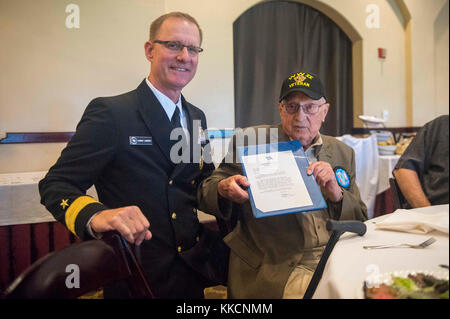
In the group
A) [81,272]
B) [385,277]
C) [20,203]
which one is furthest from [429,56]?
[20,203]

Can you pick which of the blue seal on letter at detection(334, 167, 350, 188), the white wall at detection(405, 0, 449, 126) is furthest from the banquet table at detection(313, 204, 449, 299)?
the white wall at detection(405, 0, 449, 126)

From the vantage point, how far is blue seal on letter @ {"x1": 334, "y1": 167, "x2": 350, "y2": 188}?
112 centimetres

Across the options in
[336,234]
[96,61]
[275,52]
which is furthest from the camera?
[275,52]

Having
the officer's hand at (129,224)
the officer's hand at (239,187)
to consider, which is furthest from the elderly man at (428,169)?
the officer's hand at (129,224)

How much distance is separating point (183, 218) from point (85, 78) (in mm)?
2249

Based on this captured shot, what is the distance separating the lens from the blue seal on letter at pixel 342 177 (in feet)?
3.66

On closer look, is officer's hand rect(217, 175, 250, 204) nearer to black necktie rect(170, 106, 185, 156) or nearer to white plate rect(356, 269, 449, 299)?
black necktie rect(170, 106, 185, 156)

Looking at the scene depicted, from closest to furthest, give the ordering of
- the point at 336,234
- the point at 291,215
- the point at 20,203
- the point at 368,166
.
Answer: the point at 336,234
the point at 291,215
the point at 20,203
the point at 368,166

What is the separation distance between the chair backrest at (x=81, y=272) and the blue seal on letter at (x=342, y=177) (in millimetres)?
723

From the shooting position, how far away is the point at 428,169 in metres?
0.61

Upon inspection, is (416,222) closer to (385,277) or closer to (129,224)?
(385,277)

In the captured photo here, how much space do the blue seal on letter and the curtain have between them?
2.94 m

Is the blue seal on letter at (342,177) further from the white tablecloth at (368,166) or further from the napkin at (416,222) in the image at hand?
the white tablecloth at (368,166)

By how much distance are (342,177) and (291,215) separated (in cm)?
23
